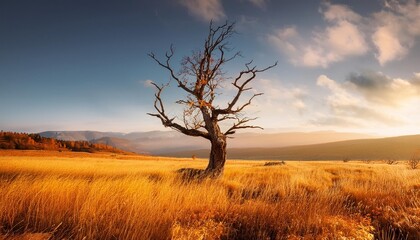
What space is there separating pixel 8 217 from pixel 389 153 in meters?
158

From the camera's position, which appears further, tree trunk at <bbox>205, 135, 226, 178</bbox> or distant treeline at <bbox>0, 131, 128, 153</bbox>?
distant treeline at <bbox>0, 131, 128, 153</bbox>

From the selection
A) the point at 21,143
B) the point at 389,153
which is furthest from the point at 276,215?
the point at 389,153

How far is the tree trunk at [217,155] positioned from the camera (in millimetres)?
12458

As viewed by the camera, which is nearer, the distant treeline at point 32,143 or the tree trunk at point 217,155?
the tree trunk at point 217,155

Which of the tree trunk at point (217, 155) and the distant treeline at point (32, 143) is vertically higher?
the distant treeline at point (32, 143)

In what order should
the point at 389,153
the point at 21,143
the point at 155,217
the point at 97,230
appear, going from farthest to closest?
the point at 389,153 → the point at 21,143 → the point at 155,217 → the point at 97,230

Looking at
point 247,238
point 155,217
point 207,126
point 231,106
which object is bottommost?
point 247,238

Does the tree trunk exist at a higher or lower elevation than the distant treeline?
lower

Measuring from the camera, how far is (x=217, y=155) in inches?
497

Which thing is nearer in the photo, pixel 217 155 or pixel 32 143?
pixel 217 155

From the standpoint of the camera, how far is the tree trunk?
40.9 feet

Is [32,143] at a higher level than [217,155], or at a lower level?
higher

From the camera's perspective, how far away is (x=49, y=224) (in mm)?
3955

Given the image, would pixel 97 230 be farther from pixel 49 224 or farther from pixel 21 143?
pixel 21 143
